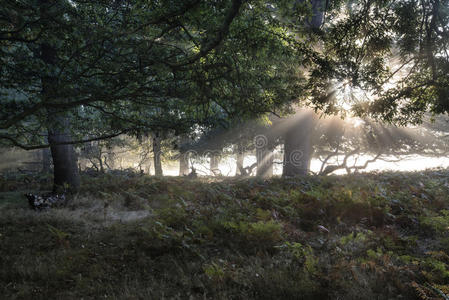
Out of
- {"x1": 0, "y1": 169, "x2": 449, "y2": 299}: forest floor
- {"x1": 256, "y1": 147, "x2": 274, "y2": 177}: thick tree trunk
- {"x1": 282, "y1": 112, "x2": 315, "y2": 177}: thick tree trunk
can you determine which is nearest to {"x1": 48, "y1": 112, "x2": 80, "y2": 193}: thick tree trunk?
{"x1": 0, "y1": 169, "x2": 449, "y2": 299}: forest floor

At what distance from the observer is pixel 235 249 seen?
524cm

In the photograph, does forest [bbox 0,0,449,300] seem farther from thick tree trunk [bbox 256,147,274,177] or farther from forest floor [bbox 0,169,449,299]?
thick tree trunk [bbox 256,147,274,177]

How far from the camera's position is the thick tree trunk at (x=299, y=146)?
48.8 feet

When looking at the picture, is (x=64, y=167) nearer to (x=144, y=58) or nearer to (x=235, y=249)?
(x=144, y=58)

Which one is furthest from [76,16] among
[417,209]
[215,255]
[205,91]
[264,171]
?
[264,171]

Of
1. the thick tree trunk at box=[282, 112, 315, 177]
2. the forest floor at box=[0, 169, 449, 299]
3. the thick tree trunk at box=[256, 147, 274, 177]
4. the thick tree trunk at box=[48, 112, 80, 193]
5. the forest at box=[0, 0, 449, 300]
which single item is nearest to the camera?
the forest floor at box=[0, 169, 449, 299]

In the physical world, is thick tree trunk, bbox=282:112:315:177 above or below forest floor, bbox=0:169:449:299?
above

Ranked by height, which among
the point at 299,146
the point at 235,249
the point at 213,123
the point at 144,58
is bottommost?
the point at 235,249

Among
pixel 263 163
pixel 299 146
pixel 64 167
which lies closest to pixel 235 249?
pixel 64 167

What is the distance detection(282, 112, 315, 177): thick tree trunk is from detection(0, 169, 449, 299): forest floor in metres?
6.41

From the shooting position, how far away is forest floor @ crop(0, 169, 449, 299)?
396cm

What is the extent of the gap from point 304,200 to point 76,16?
709 cm

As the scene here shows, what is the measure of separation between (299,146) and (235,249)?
1115cm

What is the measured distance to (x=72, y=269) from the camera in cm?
479
